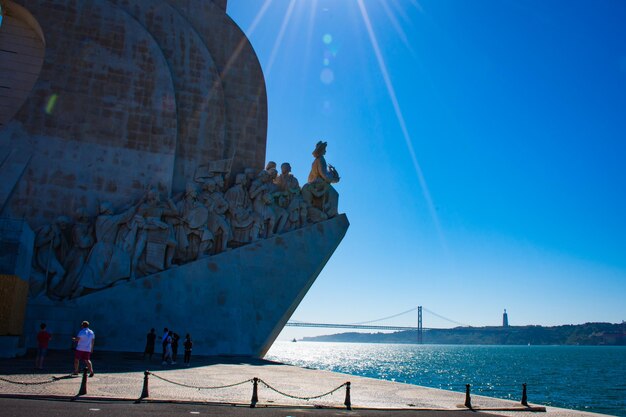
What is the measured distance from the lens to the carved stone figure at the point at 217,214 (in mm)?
14250

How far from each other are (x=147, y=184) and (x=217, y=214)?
180 cm

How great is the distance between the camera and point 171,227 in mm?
13852

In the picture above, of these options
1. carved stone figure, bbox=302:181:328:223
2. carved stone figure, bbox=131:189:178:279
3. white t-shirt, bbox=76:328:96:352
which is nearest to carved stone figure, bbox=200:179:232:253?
carved stone figure, bbox=131:189:178:279

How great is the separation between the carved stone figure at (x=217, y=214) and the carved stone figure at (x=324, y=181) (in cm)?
229

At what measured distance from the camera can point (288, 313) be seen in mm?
14656

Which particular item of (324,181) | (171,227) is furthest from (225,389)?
(324,181)

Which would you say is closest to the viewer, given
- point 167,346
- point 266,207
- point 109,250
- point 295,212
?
point 167,346

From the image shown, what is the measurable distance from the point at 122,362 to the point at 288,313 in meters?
4.98

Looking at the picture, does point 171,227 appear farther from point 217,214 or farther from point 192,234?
point 217,214

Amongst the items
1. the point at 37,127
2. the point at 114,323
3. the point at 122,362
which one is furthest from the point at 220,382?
the point at 37,127

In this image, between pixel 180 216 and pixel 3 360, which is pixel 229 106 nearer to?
pixel 180 216

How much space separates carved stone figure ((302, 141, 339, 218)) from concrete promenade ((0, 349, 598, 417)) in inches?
229

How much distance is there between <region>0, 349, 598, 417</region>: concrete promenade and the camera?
6734 mm

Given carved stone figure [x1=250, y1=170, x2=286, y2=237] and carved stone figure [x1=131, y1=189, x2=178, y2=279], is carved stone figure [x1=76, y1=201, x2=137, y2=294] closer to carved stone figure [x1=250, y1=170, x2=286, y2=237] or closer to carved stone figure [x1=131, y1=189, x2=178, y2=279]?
carved stone figure [x1=131, y1=189, x2=178, y2=279]
